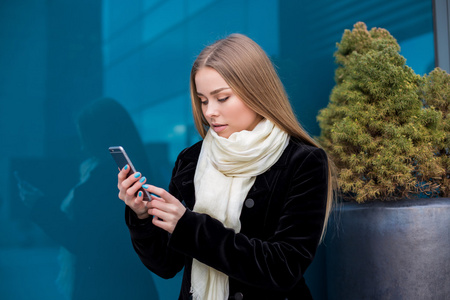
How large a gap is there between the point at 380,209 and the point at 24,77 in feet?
6.14

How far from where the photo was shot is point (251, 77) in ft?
5.17

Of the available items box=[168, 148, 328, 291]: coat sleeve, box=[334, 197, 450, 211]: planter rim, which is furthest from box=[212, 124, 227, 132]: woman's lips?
box=[334, 197, 450, 211]: planter rim

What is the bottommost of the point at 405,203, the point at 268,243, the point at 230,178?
the point at 268,243

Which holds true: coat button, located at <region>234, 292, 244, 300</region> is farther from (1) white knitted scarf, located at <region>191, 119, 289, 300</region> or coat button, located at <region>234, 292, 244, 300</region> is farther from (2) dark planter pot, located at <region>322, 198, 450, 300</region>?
(2) dark planter pot, located at <region>322, 198, 450, 300</region>

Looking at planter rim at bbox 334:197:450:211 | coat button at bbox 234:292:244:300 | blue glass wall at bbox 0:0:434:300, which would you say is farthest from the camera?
planter rim at bbox 334:197:450:211

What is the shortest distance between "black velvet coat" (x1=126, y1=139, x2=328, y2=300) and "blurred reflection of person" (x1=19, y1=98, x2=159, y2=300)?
25.7 inches

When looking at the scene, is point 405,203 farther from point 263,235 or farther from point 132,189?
point 132,189

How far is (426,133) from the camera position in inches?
89.9

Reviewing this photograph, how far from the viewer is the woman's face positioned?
154cm

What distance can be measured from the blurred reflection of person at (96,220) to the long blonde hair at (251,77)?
0.77 meters

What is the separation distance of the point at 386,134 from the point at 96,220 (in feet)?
5.05

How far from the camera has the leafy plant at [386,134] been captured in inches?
87.7

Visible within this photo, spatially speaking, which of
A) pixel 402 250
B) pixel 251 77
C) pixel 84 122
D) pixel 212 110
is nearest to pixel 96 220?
pixel 84 122

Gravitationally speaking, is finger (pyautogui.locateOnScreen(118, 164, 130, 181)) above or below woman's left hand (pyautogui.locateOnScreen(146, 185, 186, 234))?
above
